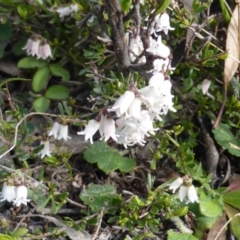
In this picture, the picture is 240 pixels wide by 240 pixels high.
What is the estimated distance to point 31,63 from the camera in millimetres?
2654

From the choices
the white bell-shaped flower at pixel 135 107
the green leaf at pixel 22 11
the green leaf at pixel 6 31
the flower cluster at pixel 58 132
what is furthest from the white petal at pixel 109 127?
the green leaf at pixel 6 31

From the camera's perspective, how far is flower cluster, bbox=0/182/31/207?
2.04 metres

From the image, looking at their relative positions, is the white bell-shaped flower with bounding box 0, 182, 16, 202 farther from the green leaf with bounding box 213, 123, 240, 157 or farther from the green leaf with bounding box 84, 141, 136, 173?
the green leaf with bounding box 213, 123, 240, 157

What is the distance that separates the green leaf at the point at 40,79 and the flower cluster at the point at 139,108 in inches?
25.0

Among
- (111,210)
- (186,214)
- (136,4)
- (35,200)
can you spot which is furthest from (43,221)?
(136,4)

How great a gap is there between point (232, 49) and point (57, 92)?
82cm

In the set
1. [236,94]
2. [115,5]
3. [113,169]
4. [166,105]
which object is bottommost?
[113,169]

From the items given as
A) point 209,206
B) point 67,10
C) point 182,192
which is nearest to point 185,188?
point 182,192

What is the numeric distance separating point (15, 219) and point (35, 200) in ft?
0.40

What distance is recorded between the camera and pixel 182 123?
2508mm

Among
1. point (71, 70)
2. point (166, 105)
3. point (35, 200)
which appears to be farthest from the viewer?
point (71, 70)

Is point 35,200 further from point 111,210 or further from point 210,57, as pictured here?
point 210,57

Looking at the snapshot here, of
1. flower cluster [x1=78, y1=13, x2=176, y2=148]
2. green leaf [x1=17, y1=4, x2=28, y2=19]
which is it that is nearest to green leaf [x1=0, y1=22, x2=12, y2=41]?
green leaf [x1=17, y1=4, x2=28, y2=19]

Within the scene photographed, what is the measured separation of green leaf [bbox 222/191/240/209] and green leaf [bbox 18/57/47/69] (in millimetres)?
1037
